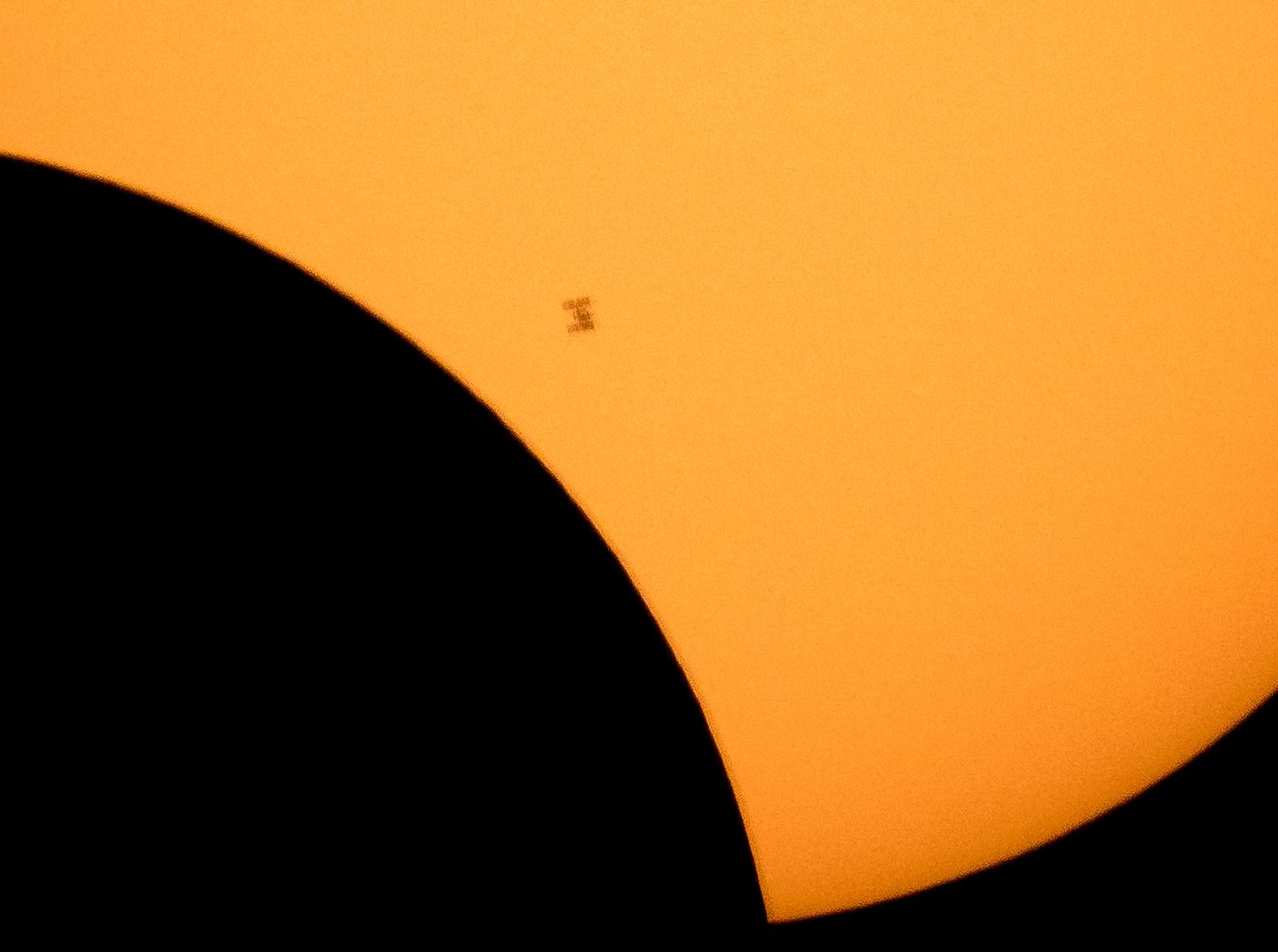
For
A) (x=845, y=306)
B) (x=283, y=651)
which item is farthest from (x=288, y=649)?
(x=845, y=306)

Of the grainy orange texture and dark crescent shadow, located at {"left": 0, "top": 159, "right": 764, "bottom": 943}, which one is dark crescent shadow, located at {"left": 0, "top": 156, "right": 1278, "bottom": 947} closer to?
dark crescent shadow, located at {"left": 0, "top": 159, "right": 764, "bottom": 943}

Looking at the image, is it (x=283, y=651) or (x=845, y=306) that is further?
(x=845, y=306)

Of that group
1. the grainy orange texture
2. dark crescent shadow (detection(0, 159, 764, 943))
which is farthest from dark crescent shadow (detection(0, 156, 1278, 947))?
the grainy orange texture

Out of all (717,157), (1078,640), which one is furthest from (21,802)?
(1078,640)

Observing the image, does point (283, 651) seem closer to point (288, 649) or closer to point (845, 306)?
point (288, 649)

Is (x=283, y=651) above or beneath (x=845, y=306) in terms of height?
beneath

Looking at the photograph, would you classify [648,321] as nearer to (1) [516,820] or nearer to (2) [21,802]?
(1) [516,820]

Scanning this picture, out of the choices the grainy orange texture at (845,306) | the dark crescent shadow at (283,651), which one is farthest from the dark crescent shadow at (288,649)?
the grainy orange texture at (845,306)
